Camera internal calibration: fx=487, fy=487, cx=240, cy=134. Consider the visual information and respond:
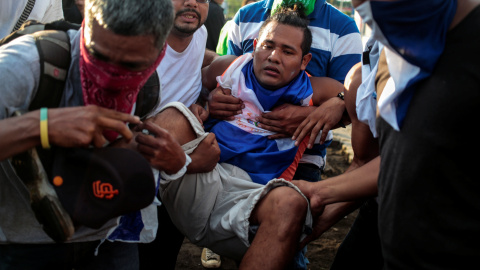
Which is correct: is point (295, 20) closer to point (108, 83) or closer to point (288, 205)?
point (288, 205)

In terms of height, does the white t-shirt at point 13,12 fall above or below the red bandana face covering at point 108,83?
below

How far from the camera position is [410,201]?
5.80ft

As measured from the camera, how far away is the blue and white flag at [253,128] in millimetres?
2875

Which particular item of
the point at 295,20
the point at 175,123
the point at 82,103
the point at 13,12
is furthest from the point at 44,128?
the point at 295,20

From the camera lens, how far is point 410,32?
1.75 m

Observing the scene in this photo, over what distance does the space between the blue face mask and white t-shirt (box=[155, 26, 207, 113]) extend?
1.53 meters

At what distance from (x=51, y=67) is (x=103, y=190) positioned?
1.68ft

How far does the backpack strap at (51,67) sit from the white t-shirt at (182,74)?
1.07m

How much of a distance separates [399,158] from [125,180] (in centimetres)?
102

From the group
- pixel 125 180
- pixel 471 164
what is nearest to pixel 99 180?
pixel 125 180

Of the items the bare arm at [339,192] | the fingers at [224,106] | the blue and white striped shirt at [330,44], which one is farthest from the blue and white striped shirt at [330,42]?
the bare arm at [339,192]

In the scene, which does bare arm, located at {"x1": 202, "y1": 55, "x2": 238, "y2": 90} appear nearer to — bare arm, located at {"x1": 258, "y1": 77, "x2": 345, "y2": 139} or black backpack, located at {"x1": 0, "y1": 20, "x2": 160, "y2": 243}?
bare arm, located at {"x1": 258, "y1": 77, "x2": 345, "y2": 139}

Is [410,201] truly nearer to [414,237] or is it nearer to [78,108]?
[414,237]

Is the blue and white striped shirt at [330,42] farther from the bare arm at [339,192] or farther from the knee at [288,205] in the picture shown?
the knee at [288,205]
